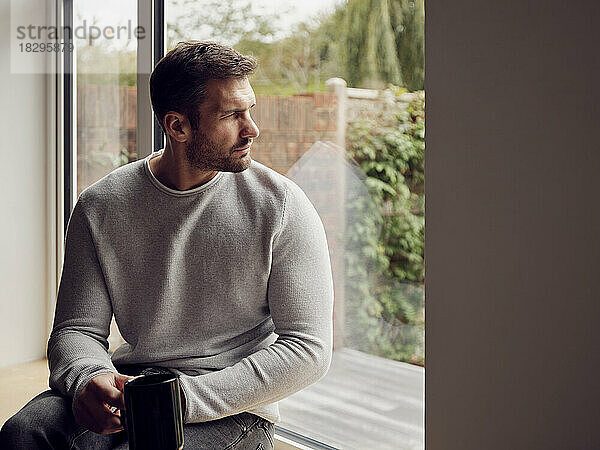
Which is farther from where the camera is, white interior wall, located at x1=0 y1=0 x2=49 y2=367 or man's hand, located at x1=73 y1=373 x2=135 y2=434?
white interior wall, located at x1=0 y1=0 x2=49 y2=367

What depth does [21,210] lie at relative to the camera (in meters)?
3.14

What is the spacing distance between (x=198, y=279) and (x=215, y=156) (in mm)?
294

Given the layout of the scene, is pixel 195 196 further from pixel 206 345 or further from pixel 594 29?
pixel 594 29

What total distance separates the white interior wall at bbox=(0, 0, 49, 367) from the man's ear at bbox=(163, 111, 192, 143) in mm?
1606

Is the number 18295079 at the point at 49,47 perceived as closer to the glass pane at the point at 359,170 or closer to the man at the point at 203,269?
the glass pane at the point at 359,170

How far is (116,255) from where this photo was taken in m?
1.76

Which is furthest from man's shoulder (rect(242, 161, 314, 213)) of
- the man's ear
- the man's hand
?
the man's hand

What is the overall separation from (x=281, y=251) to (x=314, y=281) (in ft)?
0.34

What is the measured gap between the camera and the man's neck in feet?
5.79

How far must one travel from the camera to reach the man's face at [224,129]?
5.52 feet

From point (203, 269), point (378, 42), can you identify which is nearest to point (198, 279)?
point (203, 269)

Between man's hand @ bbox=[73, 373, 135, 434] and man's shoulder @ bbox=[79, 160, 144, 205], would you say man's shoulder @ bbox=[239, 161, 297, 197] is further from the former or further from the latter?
man's hand @ bbox=[73, 373, 135, 434]

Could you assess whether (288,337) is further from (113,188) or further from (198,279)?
(113,188)

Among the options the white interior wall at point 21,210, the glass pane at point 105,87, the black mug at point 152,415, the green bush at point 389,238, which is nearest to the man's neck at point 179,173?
the green bush at point 389,238
